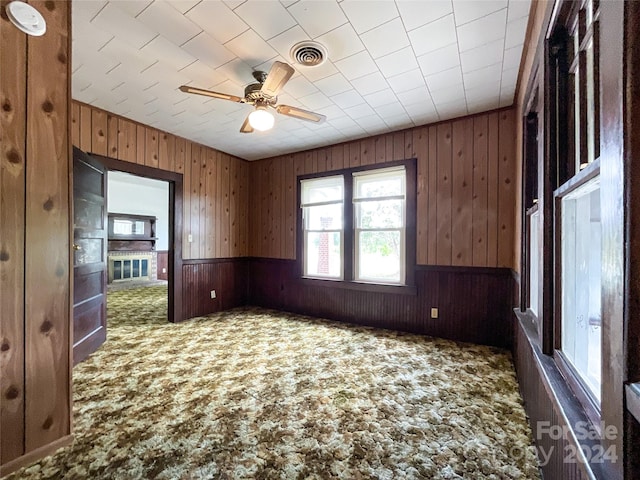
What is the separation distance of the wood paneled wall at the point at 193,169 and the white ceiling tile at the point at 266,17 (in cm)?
239

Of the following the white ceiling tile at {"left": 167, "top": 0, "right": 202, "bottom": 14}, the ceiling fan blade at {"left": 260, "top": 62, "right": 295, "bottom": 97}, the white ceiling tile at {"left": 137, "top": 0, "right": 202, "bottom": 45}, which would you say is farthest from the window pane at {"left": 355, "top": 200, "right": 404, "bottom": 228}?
the white ceiling tile at {"left": 167, "top": 0, "right": 202, "bottom": 14}

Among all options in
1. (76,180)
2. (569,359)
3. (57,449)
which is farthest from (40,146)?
(569,359)

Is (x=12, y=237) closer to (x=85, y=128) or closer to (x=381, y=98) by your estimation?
(x=85, y=128)

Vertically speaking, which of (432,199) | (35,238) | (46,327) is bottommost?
(46,327)

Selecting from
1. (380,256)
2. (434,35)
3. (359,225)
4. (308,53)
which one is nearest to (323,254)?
(359,225)

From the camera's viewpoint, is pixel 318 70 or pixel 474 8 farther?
pixel 318 70

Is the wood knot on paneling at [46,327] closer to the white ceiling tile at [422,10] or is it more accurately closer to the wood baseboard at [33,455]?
the wood baseboard at [33,455]

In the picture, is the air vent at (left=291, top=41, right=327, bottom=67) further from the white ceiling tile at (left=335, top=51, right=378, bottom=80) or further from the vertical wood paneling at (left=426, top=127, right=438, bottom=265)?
the vertical wood paneling at (left=426, top=127, right=438, bottom=265)

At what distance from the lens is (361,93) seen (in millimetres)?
2861

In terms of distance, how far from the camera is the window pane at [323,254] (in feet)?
14.3

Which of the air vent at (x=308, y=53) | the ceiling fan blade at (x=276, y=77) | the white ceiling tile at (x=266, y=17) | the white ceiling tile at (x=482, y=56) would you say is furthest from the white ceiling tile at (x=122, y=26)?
the white ceiling tile at (x=482, y=56)

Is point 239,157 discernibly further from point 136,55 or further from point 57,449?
point 57,449

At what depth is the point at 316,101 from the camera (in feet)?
9.91

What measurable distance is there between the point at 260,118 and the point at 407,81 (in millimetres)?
1373
